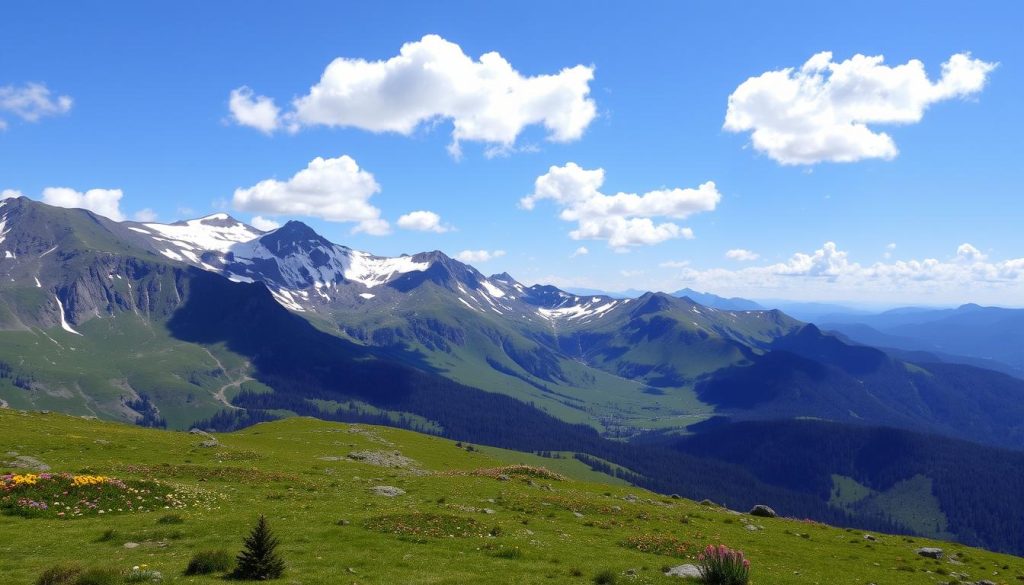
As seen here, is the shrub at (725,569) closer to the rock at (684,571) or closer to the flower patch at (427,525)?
the rock at (684,571)

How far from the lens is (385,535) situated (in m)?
28.0

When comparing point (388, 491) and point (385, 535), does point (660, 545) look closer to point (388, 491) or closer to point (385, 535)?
point (385, 535)

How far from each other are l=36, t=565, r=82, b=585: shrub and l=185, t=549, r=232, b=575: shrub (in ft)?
11.2

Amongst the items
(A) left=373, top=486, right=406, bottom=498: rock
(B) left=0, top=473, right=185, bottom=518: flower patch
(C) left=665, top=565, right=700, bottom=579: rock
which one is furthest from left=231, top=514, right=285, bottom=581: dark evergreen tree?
(A) left=373, top=486, right=406, bottom=498: rock

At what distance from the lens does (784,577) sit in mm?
28156

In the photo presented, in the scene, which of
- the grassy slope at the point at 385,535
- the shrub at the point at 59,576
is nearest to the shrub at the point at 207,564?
the grassy slope at the point at 385,535

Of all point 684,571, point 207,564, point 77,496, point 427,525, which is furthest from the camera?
point 77,496

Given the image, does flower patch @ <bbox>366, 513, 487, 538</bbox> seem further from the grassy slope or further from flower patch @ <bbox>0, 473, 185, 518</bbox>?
flower patch @ <bbox>0, 473, 185, 518</bbox>

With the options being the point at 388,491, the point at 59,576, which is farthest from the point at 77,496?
the point at 388,491

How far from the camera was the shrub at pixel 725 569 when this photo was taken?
71.2 ft

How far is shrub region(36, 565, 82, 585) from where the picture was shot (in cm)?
1719

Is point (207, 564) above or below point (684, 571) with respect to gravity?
above

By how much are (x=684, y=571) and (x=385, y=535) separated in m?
14.6

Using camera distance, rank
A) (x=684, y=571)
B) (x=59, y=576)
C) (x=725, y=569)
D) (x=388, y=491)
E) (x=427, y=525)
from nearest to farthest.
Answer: (x=59, y=576)
(x=725, y=569)
(x=684, y=571)
(x=427, y=525)
(x=388, y=491)
